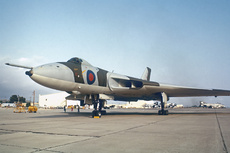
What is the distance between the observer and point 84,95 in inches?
612

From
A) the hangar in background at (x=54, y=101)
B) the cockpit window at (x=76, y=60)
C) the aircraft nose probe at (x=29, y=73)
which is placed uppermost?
the cockpit window at (x=76, y=60)

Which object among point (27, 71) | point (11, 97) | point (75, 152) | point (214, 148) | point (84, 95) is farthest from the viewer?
point (11, 97)

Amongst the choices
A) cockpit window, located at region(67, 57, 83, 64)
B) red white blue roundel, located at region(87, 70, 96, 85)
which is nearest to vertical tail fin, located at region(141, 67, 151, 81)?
red white blue roundel, located at region(87, 70, 96, 85)

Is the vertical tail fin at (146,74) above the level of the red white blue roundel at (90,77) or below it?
above

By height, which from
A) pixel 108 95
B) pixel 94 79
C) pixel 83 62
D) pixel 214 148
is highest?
pixel 83 62

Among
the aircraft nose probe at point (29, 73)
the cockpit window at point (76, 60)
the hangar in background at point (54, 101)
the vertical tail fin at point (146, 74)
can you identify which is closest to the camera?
the aircraft nose probe at point (29, 73)

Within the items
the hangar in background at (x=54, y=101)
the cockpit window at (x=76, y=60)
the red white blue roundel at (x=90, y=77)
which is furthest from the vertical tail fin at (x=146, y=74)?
the hangar in background at (x=54, y=101)

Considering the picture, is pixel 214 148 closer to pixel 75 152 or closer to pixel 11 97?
pixel 75 152

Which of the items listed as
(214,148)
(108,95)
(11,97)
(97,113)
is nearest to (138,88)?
(108,95)

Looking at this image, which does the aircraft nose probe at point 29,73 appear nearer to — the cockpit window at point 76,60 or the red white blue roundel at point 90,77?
the cockpit window at point 76,60

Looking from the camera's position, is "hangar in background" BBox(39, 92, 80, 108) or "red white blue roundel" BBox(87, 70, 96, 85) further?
"hangar in background" BBox(39, 92, 80, 108)

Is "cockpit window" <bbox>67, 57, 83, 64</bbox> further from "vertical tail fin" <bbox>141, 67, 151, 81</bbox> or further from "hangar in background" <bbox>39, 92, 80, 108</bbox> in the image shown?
"hangar in background" <bbox>39, 92, 80, 108</bbox>

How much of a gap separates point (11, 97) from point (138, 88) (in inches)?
5006

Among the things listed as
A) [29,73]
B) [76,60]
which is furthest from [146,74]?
[29,73]
